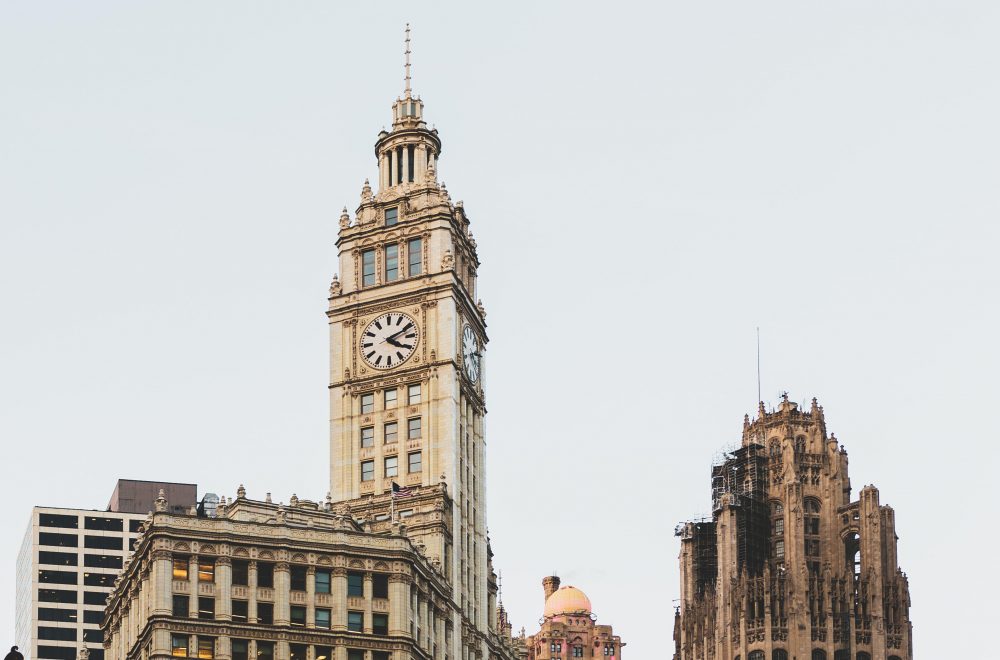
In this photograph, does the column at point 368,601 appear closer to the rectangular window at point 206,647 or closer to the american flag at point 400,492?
the rectangular window at point 206,647

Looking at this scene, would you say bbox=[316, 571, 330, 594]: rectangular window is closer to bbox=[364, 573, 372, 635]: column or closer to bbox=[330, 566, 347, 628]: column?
bbox=[330, 566, 347, 628]: column

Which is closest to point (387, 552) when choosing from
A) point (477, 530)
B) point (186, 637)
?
point (186, 637)

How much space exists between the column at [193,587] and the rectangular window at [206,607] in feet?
1.32

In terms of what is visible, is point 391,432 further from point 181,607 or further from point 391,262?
point 181,607

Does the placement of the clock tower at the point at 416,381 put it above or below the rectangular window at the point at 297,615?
above

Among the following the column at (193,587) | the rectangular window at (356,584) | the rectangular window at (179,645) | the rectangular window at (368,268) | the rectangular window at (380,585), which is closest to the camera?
the rectangular window at (179,645)

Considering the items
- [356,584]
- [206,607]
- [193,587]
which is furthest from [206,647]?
[356,584]

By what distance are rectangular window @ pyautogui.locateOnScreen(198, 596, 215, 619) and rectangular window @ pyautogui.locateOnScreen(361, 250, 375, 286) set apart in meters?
49.9

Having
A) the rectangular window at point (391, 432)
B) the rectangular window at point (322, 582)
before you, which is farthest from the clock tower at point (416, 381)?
the rectangular window at point (322, 582)

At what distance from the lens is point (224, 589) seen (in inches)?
5689

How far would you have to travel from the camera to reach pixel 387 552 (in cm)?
15175

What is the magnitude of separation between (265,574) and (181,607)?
22.9ft

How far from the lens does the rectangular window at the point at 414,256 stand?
186m

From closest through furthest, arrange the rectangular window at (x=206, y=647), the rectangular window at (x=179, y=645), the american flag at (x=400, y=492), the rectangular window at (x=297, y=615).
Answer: the rectangular window at (x=179, y=645) → the rectangular window at (x=206, y=647) → the rectangular window at (x=297, y=615) → the american flag at (x=400, y=492)
